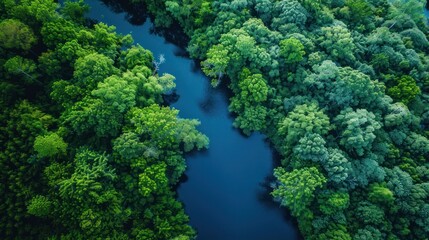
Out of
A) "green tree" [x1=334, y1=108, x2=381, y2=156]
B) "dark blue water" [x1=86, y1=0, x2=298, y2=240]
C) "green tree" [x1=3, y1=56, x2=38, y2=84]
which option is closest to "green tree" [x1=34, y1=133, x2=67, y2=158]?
"green tree" [x1=3, y1=56, x2=38, y2=84]

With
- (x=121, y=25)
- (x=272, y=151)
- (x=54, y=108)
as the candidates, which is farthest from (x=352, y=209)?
(x=121, y=25)

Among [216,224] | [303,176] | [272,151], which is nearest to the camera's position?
[303,176]

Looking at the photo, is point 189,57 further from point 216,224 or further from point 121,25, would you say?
point 216,224

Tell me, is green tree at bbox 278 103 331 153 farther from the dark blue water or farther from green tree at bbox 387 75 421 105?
green tree at bbox 387 75 421 105

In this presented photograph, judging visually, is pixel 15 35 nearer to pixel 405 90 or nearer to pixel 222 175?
pixel 222 175

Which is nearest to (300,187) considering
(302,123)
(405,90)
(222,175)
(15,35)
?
(302,123)
